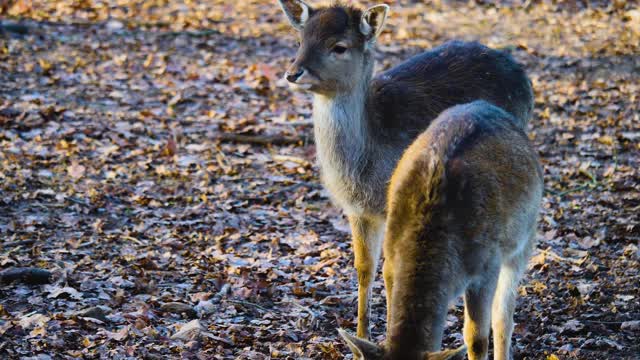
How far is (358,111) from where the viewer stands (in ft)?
23.1

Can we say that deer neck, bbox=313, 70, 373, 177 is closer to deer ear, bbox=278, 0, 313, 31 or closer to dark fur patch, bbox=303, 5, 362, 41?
dark fur patch, bbox=303, 5, 362, 41

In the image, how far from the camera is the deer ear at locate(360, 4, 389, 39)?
23.1 ft

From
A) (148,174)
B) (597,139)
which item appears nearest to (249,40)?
(148,174)

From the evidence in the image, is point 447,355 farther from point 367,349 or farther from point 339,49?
point 339,49

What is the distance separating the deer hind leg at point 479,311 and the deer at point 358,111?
153 cm

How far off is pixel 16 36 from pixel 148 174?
556 centimetres

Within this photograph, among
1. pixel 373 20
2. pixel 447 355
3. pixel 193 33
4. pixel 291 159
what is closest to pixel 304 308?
pixel 373 20

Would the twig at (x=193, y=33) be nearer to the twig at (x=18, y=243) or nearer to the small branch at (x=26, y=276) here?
the twig at (x=18, y=243)

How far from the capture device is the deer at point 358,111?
6.89 meters

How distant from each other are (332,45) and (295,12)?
551mm

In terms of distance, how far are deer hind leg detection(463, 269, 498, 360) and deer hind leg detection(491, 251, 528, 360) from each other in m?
0.64

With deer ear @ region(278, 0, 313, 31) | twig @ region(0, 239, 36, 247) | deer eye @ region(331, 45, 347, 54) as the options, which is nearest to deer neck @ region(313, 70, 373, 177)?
deer eye @ region(331, 45, 347, 54)

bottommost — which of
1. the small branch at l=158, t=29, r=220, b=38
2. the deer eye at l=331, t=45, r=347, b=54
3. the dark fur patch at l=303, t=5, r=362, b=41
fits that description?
the small branch at l=158, t=29, r=220, b=38

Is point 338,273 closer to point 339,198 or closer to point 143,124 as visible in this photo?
point 339,198
